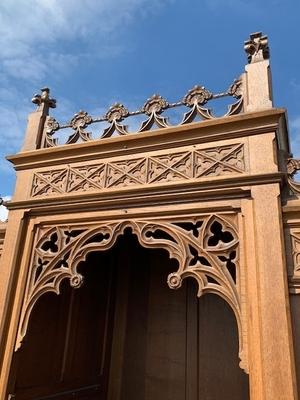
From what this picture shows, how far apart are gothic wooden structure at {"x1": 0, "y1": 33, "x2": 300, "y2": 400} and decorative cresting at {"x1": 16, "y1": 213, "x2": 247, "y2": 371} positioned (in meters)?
0.01

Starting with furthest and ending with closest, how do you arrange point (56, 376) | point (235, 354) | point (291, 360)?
1. point (235, 354)
2. point (56, 376)
3. point (291, 360)

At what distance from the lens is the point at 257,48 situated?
3.21 m

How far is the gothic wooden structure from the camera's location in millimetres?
2490

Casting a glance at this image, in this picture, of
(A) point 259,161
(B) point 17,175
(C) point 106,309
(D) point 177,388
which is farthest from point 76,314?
(A) point 259,161

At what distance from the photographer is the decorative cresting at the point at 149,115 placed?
318cm

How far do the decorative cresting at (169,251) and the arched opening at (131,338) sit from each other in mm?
518

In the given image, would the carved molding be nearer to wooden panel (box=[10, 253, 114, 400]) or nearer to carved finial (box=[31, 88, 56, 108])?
wooden panel (box=[10, 253, 114, 400])

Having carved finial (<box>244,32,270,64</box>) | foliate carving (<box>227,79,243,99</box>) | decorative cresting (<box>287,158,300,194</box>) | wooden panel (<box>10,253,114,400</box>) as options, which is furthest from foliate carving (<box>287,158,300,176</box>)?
wooden panel (<box>10,253,114,400</box>)

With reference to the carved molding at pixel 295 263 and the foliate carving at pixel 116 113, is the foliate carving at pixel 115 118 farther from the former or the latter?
the carved molding at pixel 295 263

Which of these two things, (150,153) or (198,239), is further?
(150,153)

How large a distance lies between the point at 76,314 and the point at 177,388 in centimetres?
143

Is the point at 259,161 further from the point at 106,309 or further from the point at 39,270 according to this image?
the point at 106,309

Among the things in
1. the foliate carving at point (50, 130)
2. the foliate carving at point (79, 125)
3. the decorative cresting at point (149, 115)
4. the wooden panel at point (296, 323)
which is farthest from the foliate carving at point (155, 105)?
the wooden panel at point (296, 323)

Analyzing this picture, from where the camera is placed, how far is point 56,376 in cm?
371
